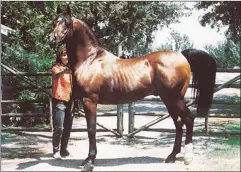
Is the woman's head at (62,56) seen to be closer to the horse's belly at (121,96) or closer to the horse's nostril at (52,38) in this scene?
the horse's nostril at (52,38)

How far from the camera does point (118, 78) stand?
3.89m

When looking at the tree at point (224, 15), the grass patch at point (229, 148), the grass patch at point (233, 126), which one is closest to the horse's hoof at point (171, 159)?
the grass patch at point (229, 148)

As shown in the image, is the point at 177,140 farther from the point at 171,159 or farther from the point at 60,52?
the point at 60,52

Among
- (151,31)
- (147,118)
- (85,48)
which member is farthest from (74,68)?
(147,118)

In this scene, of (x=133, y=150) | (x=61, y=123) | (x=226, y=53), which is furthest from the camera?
(x=133, y=150)

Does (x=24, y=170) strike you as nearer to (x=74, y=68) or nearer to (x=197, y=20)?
(x=74, y=68)

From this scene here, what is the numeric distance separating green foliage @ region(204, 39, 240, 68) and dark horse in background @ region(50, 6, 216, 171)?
0.39 metres

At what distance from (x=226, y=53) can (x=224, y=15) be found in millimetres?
440

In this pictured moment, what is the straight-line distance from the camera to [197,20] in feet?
13.4

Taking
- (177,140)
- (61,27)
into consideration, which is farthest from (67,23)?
(177,140)

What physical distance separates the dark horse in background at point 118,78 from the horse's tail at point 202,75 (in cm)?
12

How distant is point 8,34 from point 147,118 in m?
2.41

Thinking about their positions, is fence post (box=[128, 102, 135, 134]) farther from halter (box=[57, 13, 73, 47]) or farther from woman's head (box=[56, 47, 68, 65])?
halter (box=[57, 13, 73, 47])

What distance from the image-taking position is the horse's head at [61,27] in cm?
369
